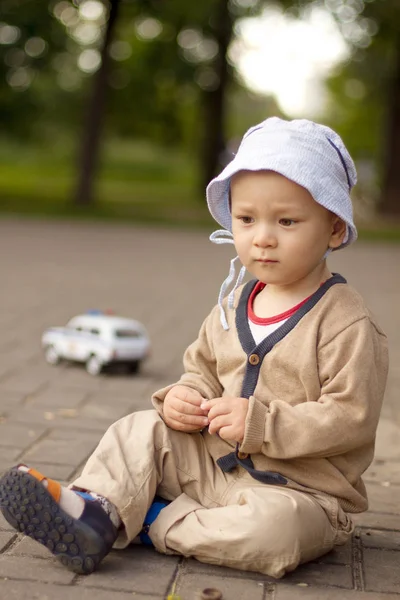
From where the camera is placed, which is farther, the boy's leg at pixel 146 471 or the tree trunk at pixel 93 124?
the tree trunk at pixel 93 124

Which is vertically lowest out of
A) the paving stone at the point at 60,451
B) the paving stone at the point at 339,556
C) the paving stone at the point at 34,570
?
the paving stone at the point at 60,451

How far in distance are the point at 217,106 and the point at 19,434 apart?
2353 centimetres

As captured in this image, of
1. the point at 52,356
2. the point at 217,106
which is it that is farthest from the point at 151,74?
the point at 52,356

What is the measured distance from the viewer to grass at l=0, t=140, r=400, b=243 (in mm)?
20169

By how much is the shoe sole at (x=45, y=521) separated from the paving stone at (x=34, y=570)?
45 millimetres

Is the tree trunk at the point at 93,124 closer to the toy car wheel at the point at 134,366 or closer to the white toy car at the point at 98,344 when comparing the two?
the white toy car at the point at 98,344

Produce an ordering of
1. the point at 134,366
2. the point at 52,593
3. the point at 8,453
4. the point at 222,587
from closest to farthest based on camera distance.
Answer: the point at 52,593
the point at 222,587
the point at 8,453
the point at 134,366

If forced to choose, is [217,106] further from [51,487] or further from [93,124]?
[51,487]

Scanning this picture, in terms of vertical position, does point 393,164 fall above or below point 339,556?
below

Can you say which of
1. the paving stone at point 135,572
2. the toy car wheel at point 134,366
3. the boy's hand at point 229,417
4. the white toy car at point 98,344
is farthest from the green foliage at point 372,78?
the paving stone at point 135,572

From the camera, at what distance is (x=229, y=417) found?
2701 mm

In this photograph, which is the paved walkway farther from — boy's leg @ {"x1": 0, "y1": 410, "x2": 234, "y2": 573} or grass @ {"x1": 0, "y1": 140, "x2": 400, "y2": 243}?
grass @ {"x1": 0, "y1": 140, "x2": 400, "y2": 243}

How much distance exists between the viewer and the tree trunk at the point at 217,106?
81.1 ft

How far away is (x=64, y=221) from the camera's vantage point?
1842 cm
